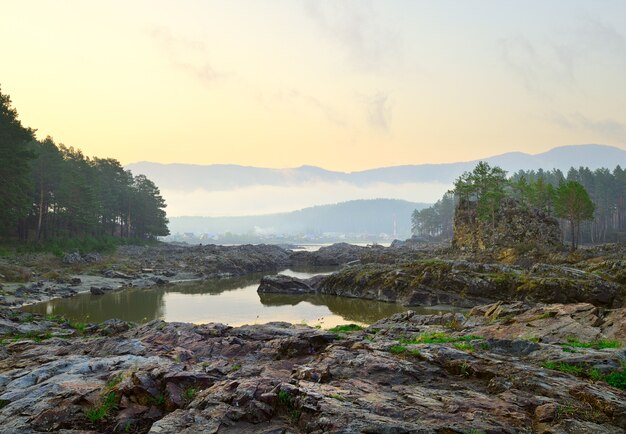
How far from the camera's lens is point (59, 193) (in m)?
81.4

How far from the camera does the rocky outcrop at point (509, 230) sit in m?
77.6

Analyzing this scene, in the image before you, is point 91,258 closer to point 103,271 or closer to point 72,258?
point 72,258

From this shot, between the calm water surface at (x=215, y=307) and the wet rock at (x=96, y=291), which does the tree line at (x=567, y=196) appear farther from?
the wet rock at (x=96, y=291)

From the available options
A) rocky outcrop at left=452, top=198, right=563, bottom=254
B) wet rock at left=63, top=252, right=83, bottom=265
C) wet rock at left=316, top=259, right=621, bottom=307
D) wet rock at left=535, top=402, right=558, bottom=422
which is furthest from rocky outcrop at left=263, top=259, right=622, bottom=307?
wet rock at left=63, top=252, right=83, bottom=265

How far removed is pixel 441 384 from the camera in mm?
13094

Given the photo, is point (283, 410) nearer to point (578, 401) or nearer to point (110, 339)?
point (578, 401)

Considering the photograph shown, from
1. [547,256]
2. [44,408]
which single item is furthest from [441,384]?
[547,256]

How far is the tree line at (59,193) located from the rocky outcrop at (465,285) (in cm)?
4172

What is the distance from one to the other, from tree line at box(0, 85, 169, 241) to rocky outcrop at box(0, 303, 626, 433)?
53.0m

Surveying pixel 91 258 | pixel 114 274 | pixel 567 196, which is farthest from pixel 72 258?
pixel 567 196

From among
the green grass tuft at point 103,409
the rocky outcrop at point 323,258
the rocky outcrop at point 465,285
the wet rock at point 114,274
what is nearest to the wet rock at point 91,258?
the wet rock at point 114,274

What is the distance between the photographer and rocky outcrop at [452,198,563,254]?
77.6m

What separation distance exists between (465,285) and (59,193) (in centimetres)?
7773

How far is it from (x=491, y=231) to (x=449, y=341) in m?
75.0
